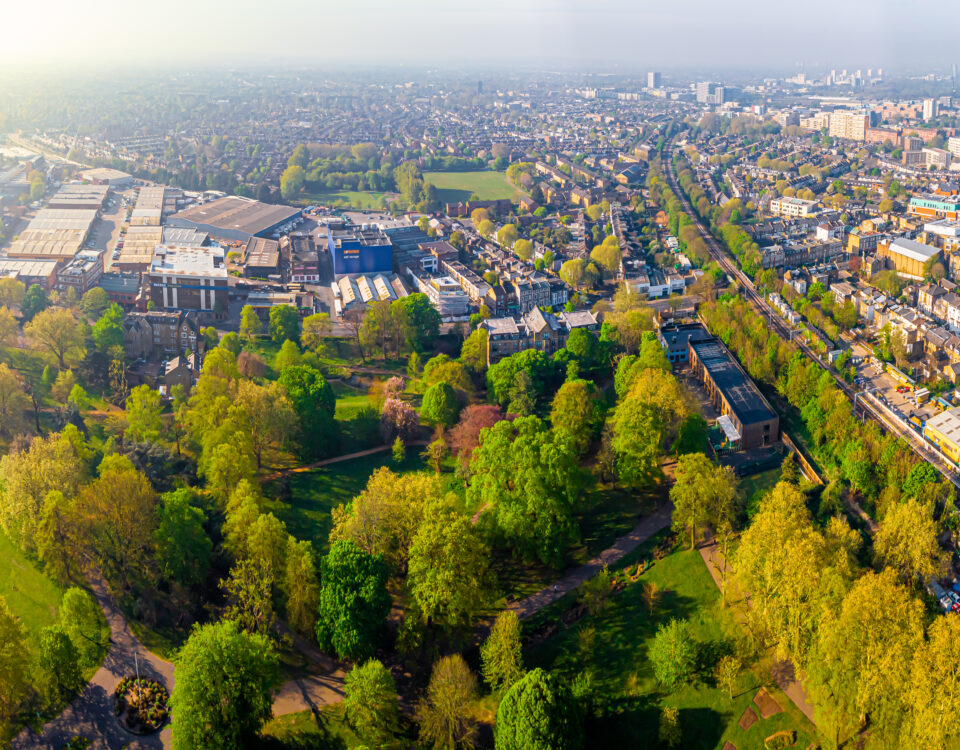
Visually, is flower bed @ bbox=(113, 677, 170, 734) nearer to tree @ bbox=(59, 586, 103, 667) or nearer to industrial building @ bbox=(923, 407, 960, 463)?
tree @ bbox=(59, 586, 103, 667)

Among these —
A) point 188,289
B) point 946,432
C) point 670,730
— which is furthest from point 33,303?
point 946,432

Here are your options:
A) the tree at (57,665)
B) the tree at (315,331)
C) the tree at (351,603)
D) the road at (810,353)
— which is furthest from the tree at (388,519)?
the road at (810,353)

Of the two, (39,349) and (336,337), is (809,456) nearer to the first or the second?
(336,337)

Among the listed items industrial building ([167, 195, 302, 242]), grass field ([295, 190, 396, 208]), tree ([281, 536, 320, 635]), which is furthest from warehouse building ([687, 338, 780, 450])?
grass field ([295, 190, 396, 208])

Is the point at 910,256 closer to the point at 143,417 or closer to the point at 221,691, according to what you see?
the point at 143,417

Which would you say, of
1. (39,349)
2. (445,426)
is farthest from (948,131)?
(39,349)

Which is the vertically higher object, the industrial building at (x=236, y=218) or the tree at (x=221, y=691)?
the industrial building at (x=236, y=218)

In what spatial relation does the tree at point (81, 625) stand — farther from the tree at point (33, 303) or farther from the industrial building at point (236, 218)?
the industrial building at point (236, 218)
